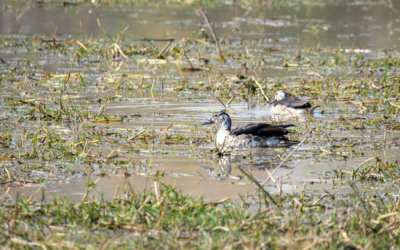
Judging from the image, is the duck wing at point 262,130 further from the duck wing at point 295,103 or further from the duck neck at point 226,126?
the duck wing at point 295,103

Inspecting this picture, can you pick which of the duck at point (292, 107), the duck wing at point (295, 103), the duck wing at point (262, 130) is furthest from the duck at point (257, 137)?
the duck wing at point (295, 103)

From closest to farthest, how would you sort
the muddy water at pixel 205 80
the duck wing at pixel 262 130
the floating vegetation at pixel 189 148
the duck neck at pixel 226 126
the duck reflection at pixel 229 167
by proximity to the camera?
the floating vegetation at pixel 189 148 → the muddy water at pixel 205 80 → the duck reflection at pixel 229 167 → the duck wing at pixel 262 130 → the duck neck at pixel 226 126

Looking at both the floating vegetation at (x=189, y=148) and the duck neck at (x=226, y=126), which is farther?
the duck neck at (x=226, y=126)

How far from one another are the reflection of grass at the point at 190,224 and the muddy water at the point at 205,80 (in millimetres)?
552

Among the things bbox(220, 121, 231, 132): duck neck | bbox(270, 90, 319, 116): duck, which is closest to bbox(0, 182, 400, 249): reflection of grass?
bbox(220, 121, 231, 132): duck neck

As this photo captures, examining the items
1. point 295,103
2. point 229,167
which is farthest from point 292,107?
point 229,167

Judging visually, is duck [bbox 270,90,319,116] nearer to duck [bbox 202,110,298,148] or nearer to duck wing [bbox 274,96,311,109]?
duck wing [bbox 274,96,311,109]

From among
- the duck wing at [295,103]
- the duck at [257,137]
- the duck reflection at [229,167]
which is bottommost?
the duck reflection at [229,167]

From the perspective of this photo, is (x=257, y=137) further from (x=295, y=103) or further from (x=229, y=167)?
(x=295, y=103)

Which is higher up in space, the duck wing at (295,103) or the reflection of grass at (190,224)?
the duck wing at (295,103)

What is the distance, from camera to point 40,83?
13430 mm

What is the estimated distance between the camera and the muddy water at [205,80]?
710 cm

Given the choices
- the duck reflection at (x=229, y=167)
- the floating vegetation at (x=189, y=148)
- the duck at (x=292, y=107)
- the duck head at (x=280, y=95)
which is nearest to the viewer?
the floating vegetation at (x=189, y=148)

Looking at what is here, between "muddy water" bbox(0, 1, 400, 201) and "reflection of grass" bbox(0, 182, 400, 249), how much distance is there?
1.81 feet
